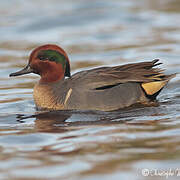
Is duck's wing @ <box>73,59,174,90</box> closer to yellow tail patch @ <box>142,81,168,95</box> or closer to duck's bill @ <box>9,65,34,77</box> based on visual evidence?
yellow tail patch @ <box>142,81,168,95</box>

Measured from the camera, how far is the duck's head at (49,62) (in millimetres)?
8664

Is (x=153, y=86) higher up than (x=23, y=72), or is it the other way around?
(x=23, y=72)

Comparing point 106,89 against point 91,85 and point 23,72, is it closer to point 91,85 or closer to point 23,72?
point 91,85

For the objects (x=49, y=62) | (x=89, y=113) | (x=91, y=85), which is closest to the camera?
(x=89, y=113)

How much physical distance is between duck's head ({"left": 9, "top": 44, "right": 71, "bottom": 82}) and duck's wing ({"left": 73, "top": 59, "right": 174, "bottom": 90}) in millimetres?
367

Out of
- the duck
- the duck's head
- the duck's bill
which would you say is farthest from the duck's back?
the duck's bill

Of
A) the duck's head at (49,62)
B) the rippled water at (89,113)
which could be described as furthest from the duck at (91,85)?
the rippled water at (89,113)

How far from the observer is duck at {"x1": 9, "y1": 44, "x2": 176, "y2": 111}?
27.2ft

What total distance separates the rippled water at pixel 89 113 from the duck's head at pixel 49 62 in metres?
0.63

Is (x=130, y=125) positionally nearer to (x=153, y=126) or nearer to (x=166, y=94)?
(x=153, y=126)

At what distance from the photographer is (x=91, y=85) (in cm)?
830

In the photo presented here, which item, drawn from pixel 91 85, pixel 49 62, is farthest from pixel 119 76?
pixel 49 62

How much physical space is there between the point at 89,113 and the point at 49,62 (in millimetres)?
1172

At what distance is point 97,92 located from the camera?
27.2 feet
